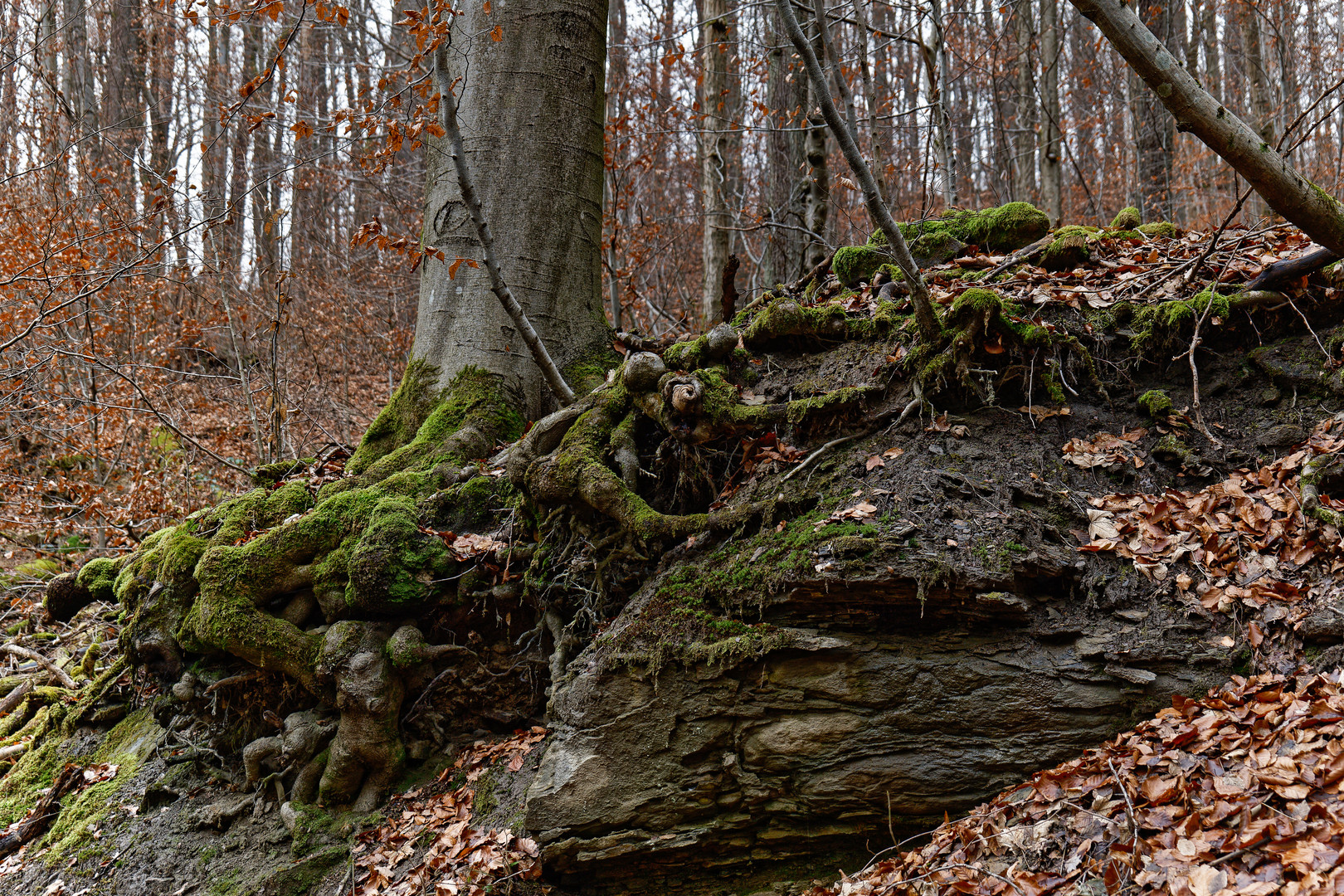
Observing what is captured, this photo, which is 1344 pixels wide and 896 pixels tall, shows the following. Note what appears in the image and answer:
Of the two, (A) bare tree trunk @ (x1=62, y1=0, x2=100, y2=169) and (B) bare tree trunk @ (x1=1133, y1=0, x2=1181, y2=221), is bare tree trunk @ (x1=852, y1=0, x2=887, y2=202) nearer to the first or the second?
(B) bare tree trunk @ (x1=1133, y1=0, x2=1181, y2=221)

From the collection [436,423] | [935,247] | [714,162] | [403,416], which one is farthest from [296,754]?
[714,162]

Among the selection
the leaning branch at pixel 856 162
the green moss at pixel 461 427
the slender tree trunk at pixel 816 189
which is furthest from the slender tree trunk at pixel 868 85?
the green moss at pixel 461 427

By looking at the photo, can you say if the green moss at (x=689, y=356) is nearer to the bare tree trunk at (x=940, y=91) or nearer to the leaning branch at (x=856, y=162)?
the leaning branch at (x=856, y=162)

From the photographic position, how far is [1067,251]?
5430 mm

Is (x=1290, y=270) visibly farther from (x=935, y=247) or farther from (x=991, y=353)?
(x=935, y=247)

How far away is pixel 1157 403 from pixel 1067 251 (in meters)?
1.53

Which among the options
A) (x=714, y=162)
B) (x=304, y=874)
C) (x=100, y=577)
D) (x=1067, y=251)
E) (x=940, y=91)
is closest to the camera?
(x=304, y=874)

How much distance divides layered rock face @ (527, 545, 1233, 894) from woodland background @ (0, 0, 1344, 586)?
330 cm

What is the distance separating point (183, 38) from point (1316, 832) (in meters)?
20.1

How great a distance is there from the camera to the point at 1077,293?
16.1 feet

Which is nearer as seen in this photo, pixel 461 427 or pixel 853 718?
pixel 853 718

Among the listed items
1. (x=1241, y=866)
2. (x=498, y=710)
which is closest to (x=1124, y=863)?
(x=1241, y=866)

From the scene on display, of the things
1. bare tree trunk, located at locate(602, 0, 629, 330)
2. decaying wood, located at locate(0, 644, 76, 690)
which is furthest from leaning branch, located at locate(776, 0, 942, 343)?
decaying wood, located at locate(0, 644, 76, 690)

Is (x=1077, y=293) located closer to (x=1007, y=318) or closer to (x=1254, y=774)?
(x=1007, y=318)
